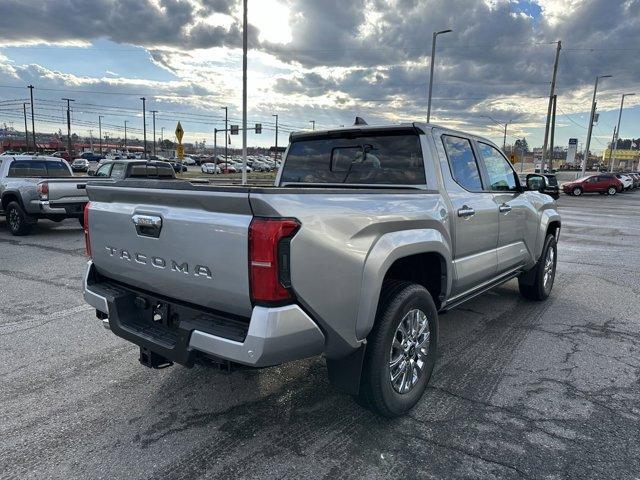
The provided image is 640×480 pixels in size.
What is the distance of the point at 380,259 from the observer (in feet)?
9.18

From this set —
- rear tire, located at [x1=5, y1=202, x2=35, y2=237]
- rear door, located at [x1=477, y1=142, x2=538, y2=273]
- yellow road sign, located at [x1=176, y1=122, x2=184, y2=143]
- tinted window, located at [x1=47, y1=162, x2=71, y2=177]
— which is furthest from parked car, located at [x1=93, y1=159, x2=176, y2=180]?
rear door, located at [x1=477, y1=142, x2=538, y2=273]

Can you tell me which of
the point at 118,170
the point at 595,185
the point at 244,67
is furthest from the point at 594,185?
the point at 118,170

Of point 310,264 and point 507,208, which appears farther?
point 507,208

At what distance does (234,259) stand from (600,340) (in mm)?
4068

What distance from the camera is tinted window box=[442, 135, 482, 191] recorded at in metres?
4.05

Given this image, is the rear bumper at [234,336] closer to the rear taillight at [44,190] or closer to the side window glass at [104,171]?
the rear taillight at [44,190]

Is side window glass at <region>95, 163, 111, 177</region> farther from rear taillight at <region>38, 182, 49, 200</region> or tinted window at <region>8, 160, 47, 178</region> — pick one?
rear taillight at <region>38, 182, 49, 200</region>

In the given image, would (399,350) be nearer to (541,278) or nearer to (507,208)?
(507,208)

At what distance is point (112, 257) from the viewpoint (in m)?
3.12

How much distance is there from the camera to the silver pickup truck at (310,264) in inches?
92.0

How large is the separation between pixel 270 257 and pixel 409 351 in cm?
143

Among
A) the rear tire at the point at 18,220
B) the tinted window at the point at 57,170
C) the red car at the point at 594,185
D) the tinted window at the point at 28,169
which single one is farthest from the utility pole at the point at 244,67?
the red car at the point at 594,185

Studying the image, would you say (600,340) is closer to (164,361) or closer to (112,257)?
(164,361)

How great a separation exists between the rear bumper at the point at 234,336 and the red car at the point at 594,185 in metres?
36.9
